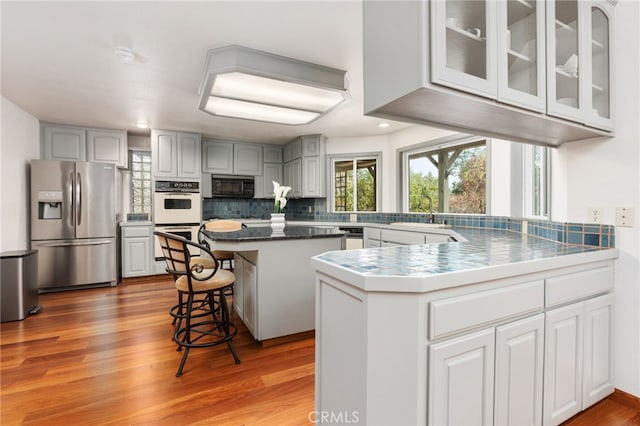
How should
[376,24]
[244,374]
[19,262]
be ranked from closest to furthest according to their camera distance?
[376,24] < [244,374] < [19,262]

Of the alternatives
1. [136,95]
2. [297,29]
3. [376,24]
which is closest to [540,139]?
[376,24]

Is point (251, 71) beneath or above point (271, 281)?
above

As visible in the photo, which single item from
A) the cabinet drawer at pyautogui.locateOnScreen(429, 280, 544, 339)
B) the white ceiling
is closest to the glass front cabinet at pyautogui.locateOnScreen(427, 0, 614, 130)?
the cabinet drawer at pyautogui.locateOnScreen(429, 280, 544, 339)

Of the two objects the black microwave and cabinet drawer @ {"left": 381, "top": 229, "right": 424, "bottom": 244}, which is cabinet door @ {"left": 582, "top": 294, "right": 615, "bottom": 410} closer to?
cabinet drawer @ {"left": 381, "top": 229, "right": 424, "bottom": 244}

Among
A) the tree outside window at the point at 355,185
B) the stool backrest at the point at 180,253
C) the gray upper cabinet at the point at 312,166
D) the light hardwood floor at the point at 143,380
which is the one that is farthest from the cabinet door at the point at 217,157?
the stool backrest at the point at 180,253

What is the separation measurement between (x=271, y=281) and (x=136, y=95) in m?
2.56

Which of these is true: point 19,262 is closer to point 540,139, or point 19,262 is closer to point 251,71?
point 251,71

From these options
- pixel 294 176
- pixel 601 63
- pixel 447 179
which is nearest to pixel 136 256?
pixel 294 176

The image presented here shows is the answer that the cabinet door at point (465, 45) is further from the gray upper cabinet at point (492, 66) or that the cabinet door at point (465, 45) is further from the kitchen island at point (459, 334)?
the kitchen island at point (459, 334)

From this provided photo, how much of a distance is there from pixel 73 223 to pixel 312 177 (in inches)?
138

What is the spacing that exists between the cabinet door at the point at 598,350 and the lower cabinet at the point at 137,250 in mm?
5142

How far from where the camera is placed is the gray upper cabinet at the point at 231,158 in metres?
5.27

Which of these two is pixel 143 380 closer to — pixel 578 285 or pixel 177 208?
pixel 578 285

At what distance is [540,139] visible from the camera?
181 centimetres
